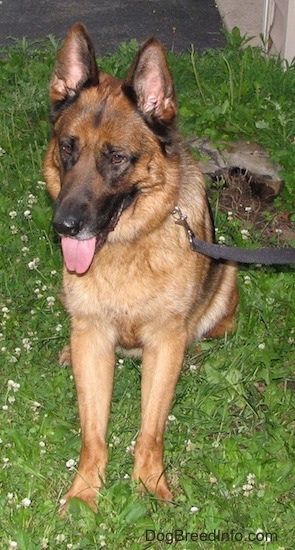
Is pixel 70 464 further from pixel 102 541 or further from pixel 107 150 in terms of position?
pixel 107 150

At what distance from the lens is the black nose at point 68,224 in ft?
12.0

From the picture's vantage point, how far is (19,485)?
4.00 meters

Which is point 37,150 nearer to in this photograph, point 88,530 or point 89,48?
point 89,48

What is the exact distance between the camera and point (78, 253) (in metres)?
3.89

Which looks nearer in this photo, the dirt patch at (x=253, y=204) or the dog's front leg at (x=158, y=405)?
the dog's front leg at (x=158, y=405)

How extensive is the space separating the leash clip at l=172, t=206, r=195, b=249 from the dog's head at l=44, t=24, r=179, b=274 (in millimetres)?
96

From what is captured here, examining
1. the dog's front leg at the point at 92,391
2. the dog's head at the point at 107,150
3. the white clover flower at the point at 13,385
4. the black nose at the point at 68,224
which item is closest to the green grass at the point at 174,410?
the white clover flower at the point at 13,385

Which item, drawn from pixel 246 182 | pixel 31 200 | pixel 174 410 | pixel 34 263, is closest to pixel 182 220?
pixel 174 410

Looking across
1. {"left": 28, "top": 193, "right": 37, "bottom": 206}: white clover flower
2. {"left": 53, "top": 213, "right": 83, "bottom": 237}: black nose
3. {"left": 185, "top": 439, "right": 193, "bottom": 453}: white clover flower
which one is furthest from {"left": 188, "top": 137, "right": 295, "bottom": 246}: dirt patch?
{"left": 53, "top": 213, "right": 83, "bottom": 237}: black nose

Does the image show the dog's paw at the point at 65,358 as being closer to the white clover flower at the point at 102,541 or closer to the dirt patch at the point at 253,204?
the white clover flower at the point at 102,541

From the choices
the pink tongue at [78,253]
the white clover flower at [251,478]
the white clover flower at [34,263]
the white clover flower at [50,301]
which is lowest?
the white clover flower at [50,301]

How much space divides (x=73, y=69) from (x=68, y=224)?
0.74 metres

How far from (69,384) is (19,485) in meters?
0.77

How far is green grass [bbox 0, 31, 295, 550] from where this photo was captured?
3.80 meters
